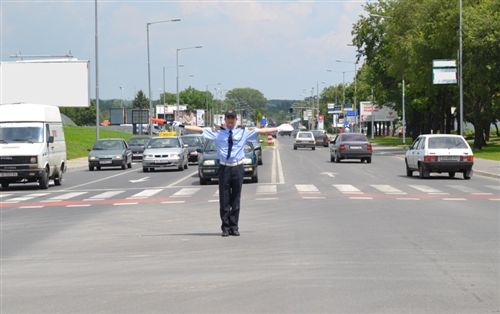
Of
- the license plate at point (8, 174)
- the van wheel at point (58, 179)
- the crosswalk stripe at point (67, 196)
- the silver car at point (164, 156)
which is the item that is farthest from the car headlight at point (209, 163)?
the silver car at point (164, 156)

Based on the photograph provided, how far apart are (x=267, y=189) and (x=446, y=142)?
841 centimetres

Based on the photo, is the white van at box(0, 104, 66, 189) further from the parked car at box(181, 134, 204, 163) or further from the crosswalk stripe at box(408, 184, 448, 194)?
the parked car at box(181, 134, 204, 163)

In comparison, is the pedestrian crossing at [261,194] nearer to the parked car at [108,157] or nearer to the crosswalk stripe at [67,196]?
the crosswalk stripe at [67,196]

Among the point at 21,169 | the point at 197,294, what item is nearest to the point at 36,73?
the point at 21,169

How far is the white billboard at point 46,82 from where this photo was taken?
73562mm

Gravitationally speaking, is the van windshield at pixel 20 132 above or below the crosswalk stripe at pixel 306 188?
above

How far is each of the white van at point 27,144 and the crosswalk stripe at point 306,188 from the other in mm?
8307

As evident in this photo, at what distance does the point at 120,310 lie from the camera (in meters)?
8.39

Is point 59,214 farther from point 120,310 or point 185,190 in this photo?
point 120,310

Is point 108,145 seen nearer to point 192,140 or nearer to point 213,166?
point 192,140

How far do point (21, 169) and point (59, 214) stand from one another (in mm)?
9305

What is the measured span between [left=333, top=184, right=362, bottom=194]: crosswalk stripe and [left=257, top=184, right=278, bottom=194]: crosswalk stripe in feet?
6.19

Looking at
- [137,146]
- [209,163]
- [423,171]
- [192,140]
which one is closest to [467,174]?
[423,171]

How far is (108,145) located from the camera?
149 ft
